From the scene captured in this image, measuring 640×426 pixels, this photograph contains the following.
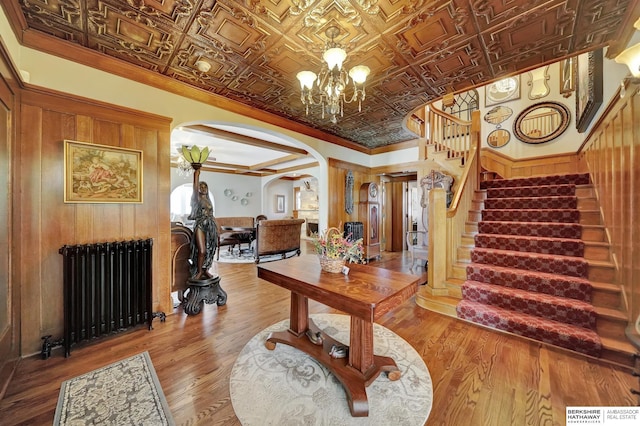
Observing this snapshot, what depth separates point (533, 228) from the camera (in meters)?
3.17

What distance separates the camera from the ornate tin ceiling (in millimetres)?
1880

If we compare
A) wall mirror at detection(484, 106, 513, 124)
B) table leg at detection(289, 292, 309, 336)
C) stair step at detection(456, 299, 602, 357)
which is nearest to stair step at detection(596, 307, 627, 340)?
stair step at detection(456, 299, 602, 357)

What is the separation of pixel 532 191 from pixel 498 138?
9.42ft

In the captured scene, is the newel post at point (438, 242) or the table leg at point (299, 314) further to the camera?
the newel post at point (438, 242)

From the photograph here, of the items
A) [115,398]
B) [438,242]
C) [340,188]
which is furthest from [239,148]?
[115,398]

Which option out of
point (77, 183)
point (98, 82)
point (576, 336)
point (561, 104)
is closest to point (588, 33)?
point (576, 336)

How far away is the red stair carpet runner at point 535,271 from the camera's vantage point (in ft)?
7.38

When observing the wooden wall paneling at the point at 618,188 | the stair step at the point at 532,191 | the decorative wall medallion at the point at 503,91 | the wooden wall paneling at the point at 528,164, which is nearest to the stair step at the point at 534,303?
the wooden wall paneling at the point at 618,188

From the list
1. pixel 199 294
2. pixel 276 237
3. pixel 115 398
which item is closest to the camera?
pixel 115 398

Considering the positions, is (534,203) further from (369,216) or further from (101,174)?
(101,174)

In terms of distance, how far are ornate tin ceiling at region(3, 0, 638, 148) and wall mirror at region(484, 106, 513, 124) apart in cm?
400

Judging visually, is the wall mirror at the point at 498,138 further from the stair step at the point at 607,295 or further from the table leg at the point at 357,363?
the table leg at the point at 357,363

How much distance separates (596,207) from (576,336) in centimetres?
198

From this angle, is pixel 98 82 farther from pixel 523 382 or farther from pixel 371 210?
pixel 371 210
